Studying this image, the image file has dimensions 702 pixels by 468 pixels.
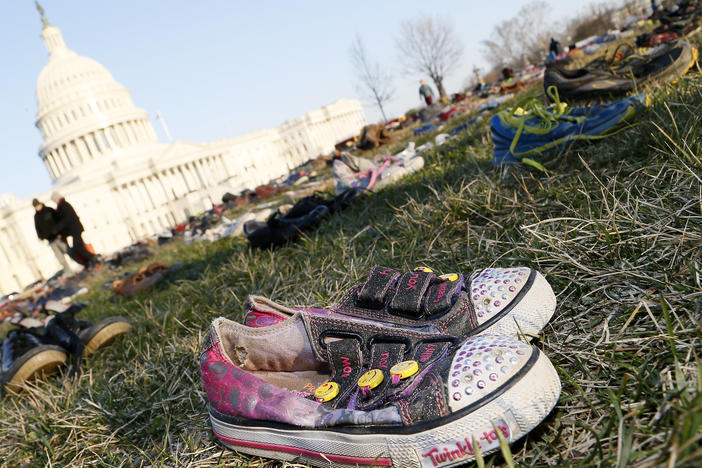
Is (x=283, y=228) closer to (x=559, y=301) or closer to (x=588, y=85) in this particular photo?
(x=559, y=301)

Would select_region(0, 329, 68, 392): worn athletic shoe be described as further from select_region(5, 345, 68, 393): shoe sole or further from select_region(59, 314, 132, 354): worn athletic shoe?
select_region(59, 314, 132, 354): worn athletic shoe

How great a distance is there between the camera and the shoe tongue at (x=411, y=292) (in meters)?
1.50

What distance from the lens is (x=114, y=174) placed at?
5609 cm

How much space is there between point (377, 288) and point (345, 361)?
0.30 m

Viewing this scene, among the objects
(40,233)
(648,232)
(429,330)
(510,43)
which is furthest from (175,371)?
(510,43)

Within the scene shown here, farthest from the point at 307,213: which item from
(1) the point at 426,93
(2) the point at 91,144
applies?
(2) the point at 91,144

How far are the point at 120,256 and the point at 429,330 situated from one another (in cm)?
1444

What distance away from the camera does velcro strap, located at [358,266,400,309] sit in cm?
158

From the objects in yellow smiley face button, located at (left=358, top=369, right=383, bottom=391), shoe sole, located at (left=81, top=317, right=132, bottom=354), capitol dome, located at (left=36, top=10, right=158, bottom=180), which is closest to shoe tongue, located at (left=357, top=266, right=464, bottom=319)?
yellow smiley face button, located at (left=358, top=369, right=383, bottom=391)

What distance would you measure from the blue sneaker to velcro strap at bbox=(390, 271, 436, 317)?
131 cm

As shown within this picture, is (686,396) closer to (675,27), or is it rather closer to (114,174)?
(675,27)

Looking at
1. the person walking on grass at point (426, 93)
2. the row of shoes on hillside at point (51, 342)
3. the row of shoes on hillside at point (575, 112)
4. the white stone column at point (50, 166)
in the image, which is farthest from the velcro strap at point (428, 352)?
the white stone column at point (50, 166)

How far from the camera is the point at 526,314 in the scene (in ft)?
4.55

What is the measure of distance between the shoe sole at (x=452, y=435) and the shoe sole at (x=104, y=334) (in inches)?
100
